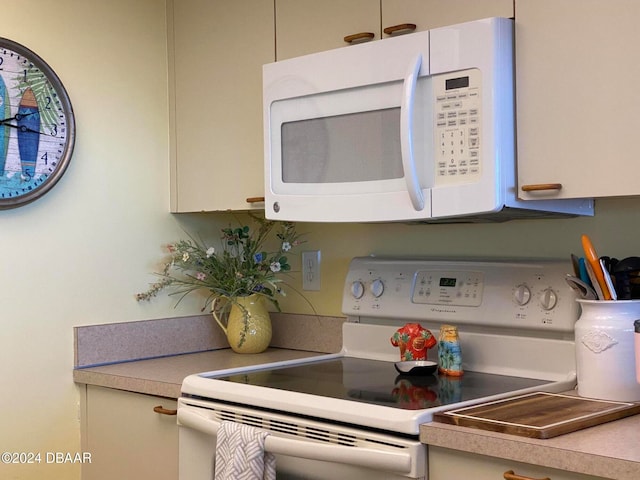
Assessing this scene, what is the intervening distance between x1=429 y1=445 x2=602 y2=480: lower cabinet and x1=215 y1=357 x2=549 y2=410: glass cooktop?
0.40ft

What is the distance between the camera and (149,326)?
8.73 ft

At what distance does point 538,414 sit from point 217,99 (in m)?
1.38

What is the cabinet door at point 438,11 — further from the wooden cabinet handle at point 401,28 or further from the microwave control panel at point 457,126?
the microwave control panel at point 457,126

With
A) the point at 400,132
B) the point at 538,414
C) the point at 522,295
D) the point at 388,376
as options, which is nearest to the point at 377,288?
the point at 388,376

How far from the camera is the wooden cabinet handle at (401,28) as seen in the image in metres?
2.01

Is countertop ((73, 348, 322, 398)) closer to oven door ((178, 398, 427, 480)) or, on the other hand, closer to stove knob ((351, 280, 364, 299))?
oven door ((178, 398, 427, 480))

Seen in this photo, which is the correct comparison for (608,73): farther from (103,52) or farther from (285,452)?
(103,52)

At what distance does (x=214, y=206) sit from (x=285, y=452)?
101 cm

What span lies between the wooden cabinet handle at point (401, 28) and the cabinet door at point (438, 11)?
2cm

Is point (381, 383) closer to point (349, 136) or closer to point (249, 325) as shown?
point (349, 136)

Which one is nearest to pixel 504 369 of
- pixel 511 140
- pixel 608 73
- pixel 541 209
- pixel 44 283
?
pixel 541 209

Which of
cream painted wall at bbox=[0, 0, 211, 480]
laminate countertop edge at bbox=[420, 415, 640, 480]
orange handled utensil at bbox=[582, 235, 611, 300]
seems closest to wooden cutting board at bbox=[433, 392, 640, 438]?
laminate countertop edge at bbox=[420, 415, 640, 480]

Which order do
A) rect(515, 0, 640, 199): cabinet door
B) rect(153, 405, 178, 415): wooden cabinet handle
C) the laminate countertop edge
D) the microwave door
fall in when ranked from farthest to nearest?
rect(153, 405, 178, 415): wooden cabinet handle, the microwave door, rect(515, 0, 640, 199): cabinet door, the laminate countertop edge

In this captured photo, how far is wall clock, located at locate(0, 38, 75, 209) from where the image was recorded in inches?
90.9
